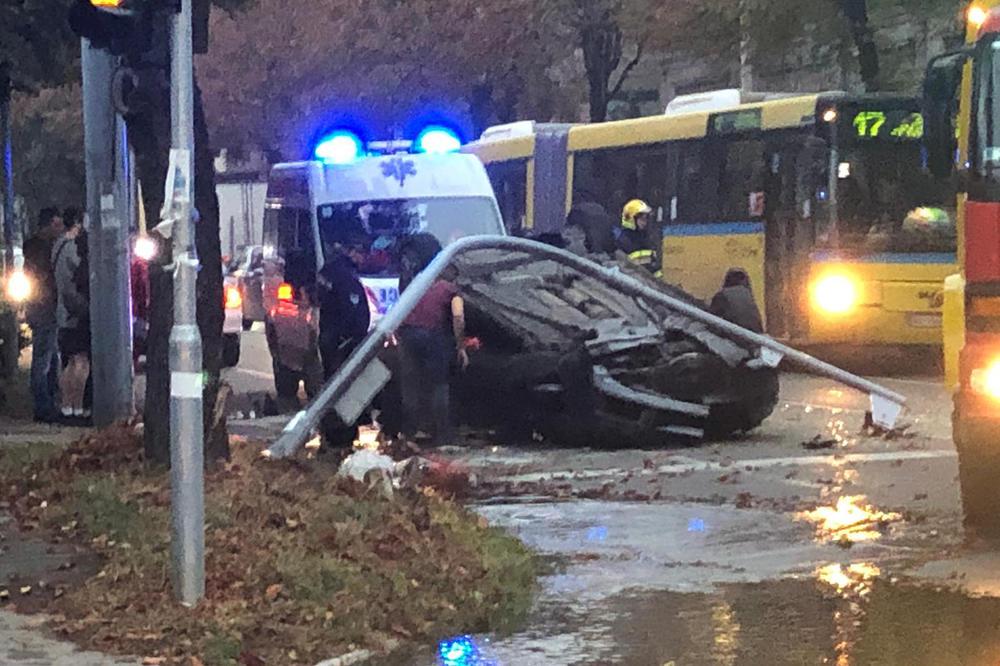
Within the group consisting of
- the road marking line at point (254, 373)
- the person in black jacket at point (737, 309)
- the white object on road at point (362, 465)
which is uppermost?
the person in black jacket at point (737, 309)

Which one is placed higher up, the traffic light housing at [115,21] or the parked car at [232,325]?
the traffic light housing at [115,21]

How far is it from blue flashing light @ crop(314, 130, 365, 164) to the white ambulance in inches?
0.4

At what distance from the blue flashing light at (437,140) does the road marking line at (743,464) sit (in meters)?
5.87

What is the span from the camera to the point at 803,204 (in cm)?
1988

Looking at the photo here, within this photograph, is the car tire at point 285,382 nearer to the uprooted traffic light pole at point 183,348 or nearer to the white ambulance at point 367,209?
the white ambulance at point 367,209

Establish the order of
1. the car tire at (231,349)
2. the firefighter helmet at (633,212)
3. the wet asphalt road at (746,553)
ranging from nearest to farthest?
1. the wet asphalt road at (746,553)
2. the car tire at (231,349)
3. the firefighter helmet at (633,212)

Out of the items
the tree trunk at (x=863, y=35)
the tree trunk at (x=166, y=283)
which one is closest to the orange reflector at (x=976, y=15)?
the tree trunk at (x=166, y=283)

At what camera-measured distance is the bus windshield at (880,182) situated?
62.8 feet

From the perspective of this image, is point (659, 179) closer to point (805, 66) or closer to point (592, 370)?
point (592, 370)

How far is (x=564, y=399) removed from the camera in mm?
13438

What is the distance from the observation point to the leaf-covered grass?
7.13 metres

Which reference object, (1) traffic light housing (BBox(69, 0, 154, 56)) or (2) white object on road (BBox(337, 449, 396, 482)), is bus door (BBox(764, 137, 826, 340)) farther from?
(1) traffic light housing (BBox(69, 0, 154, 56))

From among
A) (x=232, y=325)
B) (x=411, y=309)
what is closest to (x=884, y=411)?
(x=411, y=309)

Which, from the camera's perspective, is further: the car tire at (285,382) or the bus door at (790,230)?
the bus door at (790,230)
